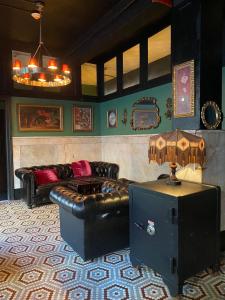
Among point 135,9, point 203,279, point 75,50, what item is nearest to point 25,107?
point 75,50

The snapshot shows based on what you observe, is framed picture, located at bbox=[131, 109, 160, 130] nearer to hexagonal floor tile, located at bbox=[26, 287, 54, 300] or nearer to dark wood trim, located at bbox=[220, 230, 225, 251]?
dark wood trim, located at bbox=[220, 230, 225, 251]

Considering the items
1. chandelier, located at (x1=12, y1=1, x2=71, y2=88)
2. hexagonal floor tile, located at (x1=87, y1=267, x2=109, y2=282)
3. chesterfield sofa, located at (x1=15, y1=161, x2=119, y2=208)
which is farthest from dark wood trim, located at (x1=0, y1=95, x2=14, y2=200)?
hexagonal floor tile, located at (x1=87, y1=267, x2=109, y2=282)

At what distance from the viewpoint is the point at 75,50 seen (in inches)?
230

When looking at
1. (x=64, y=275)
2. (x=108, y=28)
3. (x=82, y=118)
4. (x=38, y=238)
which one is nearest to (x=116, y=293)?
(x=64, y=275)

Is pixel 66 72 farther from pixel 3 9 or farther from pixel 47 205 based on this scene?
pixel 47 205

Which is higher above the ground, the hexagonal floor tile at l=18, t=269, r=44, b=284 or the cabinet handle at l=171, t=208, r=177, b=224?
the cabinet handle at l=171, t=208, r=177, b=224

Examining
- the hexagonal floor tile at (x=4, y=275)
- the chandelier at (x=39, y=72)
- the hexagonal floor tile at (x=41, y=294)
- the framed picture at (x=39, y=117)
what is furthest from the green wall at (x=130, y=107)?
the hexagonal floor tile at (x=4, y=275)

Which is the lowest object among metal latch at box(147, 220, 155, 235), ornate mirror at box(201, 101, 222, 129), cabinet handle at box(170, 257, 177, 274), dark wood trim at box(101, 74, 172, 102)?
cabinet handle at box(170, 257, 177, 274)

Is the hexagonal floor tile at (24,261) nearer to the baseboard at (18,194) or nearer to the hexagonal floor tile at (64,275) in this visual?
the hexagonal floor tile at (64,275)

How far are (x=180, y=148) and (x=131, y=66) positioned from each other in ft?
14.0

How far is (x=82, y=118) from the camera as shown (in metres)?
7.04

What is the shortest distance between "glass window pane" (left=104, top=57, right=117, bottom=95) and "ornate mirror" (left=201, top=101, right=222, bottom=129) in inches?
157

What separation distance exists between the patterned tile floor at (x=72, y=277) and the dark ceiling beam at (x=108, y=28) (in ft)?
11.8

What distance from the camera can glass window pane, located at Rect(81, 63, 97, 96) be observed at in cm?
708
